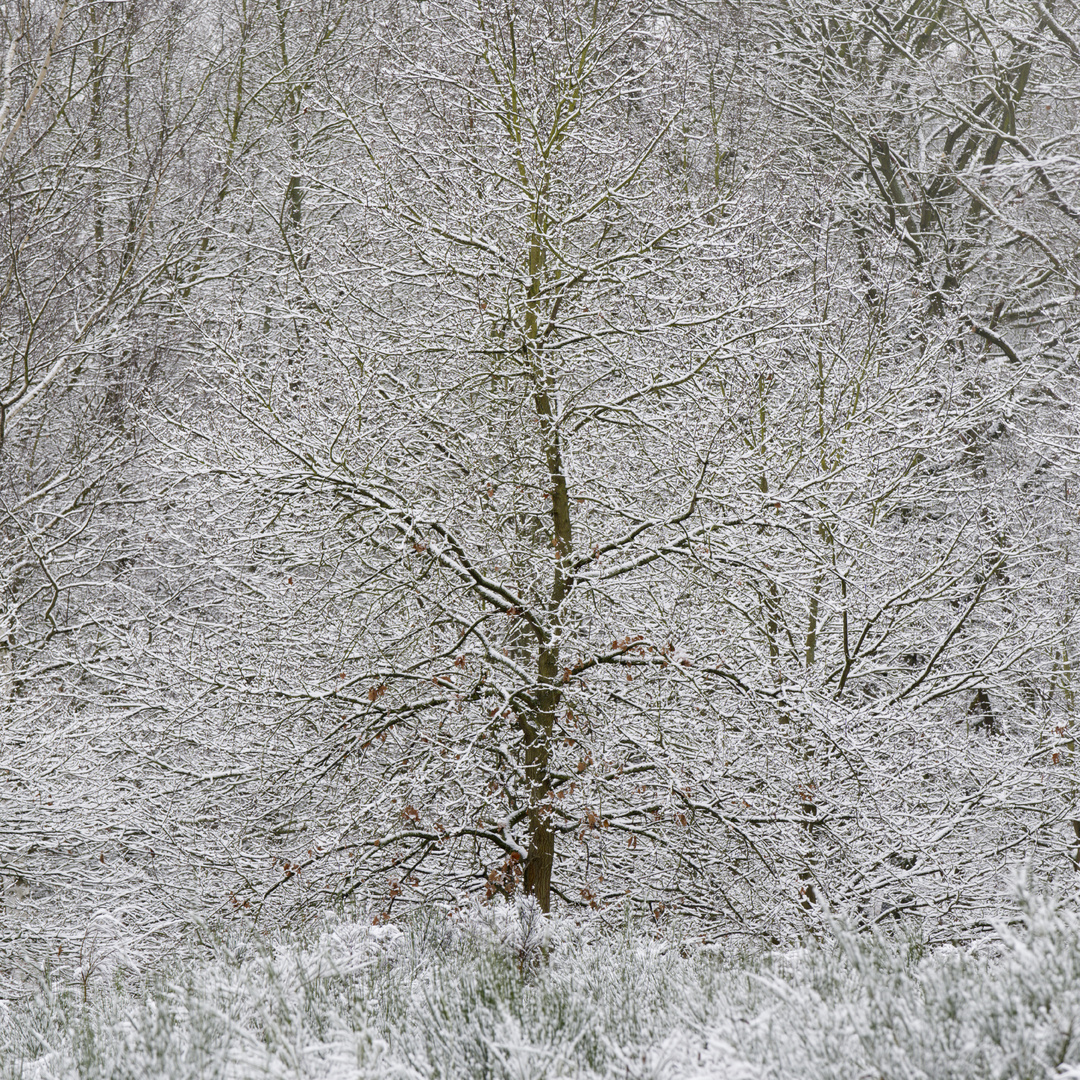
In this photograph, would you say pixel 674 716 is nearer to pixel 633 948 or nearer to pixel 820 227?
pixel 633 948

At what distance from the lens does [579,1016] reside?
2998 millimetres

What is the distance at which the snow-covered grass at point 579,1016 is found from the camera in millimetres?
2340

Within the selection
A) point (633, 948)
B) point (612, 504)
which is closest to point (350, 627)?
point (612, 504)

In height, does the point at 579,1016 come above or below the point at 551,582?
below

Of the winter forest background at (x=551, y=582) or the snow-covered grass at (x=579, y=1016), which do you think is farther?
the winter forest background at (x=551, y=582)

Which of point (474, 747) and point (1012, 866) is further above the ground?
point (474, 747)

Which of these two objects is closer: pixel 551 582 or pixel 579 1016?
pixel 579 1016

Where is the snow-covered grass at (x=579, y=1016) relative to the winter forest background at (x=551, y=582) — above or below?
below

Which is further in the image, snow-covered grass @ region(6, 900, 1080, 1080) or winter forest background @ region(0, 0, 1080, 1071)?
winter forest background @ region(0, 0, 1080, 1071)

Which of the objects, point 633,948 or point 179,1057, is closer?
point 179,1057

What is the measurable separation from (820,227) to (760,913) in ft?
19.9

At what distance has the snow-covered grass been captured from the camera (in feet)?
7.68

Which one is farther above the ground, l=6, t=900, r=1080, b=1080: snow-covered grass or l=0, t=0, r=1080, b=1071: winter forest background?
l=0, t=0, r=1080, b=1071: winter forest background

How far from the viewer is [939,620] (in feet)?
33.0
